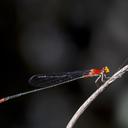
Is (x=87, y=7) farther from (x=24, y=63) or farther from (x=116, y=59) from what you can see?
(x=24, y=63)

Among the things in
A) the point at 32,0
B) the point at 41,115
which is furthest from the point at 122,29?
the point at 41,115

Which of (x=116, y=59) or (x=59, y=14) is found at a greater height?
(x=59, y=14)

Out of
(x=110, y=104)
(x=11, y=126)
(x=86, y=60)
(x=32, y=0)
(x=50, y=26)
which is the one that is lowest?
(x=110, y=104)

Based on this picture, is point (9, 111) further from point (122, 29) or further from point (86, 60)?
point (122, 29)

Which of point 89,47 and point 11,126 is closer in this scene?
point 11,126

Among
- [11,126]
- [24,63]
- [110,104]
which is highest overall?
[24,63]

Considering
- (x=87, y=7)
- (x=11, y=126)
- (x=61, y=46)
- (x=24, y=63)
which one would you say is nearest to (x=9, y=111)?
(x=11, y=126)
